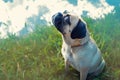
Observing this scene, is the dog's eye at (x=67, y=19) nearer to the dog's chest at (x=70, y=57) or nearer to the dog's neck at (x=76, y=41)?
the dog's neck at (x=76, y=41)

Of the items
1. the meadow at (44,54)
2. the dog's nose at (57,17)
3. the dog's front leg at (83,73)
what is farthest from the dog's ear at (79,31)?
the meadow at (44,54)

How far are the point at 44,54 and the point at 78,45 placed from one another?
3.42 feet

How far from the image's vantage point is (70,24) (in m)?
4.18

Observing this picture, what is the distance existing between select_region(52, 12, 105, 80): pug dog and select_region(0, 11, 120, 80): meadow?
214mm

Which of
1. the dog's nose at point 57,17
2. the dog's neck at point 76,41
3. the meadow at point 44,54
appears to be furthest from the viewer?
the meadow at point 44,54

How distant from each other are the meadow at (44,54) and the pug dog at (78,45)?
21 cm

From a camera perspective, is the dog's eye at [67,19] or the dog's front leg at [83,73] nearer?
the dog's eye at [67,19]

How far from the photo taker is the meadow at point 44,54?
16.0 feet

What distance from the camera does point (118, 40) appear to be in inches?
228

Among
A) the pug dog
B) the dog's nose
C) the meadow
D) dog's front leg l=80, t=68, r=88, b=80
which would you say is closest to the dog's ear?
the pug dog

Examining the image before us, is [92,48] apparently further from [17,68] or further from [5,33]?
[5,33]

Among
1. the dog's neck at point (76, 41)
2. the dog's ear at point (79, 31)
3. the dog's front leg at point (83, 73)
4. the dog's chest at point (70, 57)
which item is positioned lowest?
the dog's front leg at point (83, 73)

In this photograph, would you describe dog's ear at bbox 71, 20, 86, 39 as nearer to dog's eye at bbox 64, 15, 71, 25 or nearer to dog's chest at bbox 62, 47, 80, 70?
dog's eye at bbox 64, 15, 71, 25

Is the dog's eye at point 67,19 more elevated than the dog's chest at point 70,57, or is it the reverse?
the dog's eye at point 67,19
